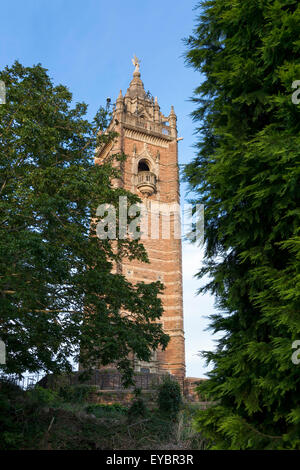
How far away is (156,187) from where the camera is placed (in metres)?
35.6

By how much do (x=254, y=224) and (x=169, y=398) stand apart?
50.5ft

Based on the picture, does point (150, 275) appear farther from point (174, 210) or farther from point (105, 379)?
point (105, 379)

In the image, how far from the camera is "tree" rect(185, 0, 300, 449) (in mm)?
5566

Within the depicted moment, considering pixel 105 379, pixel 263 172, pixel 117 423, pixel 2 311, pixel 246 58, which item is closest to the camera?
pixel 263 172

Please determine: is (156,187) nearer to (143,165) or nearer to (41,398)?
(143,165)

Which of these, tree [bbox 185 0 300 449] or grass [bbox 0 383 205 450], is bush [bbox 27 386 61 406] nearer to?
grass [bbox 0 383 205 450]

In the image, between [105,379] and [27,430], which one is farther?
[105,379]

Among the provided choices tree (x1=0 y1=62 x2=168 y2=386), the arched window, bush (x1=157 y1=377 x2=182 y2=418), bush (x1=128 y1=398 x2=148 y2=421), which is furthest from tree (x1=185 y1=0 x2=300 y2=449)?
the arched window

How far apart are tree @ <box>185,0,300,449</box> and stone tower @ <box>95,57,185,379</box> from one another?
77.1ft

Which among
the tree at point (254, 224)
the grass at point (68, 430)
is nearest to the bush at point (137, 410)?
the grass at point (68, 430)

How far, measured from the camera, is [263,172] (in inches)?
242

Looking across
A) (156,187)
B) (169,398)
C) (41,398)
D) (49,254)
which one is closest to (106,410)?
(169,398)

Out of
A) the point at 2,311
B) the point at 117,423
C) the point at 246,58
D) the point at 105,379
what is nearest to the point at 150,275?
the point at 105,379
